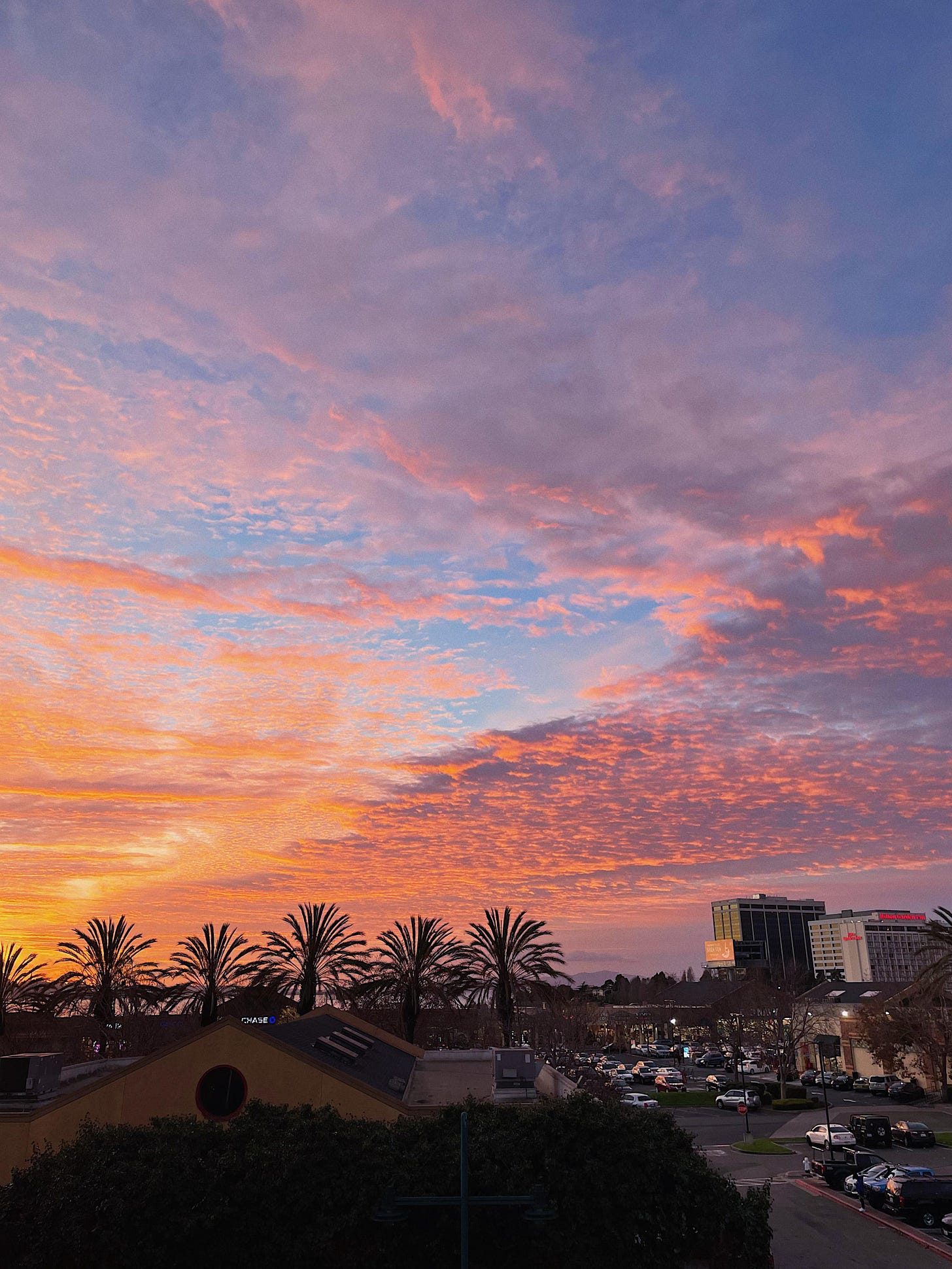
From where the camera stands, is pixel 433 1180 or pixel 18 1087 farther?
pixel 18 1087

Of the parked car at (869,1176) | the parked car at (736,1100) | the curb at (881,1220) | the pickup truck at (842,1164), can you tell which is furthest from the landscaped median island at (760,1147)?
the parked car at (736,1100)

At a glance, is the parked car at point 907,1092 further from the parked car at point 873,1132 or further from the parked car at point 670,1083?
the parked car at point 873,1132

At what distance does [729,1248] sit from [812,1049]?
281 ft

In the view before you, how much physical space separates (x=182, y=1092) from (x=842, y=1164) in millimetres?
31463

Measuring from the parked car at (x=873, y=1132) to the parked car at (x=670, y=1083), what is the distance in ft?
105

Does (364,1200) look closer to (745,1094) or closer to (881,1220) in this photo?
(881,1220)

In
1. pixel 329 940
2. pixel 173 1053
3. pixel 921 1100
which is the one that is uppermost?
pixel 329 940

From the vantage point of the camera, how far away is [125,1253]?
21.8 meters

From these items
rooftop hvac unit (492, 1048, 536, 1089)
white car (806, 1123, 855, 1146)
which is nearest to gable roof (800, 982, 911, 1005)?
→ white car (806, 1123, 855, 1146)

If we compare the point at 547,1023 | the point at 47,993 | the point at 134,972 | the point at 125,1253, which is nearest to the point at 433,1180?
the point at 125,1253

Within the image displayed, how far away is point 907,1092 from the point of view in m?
71.4

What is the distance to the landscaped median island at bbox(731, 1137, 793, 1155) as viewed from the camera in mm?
49906

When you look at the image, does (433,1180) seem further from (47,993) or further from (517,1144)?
(47,993)

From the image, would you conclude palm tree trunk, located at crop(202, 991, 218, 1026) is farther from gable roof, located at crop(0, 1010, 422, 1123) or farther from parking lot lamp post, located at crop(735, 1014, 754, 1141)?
parking lot lamp post, located at crop(735, 1014, 754, 1141)
